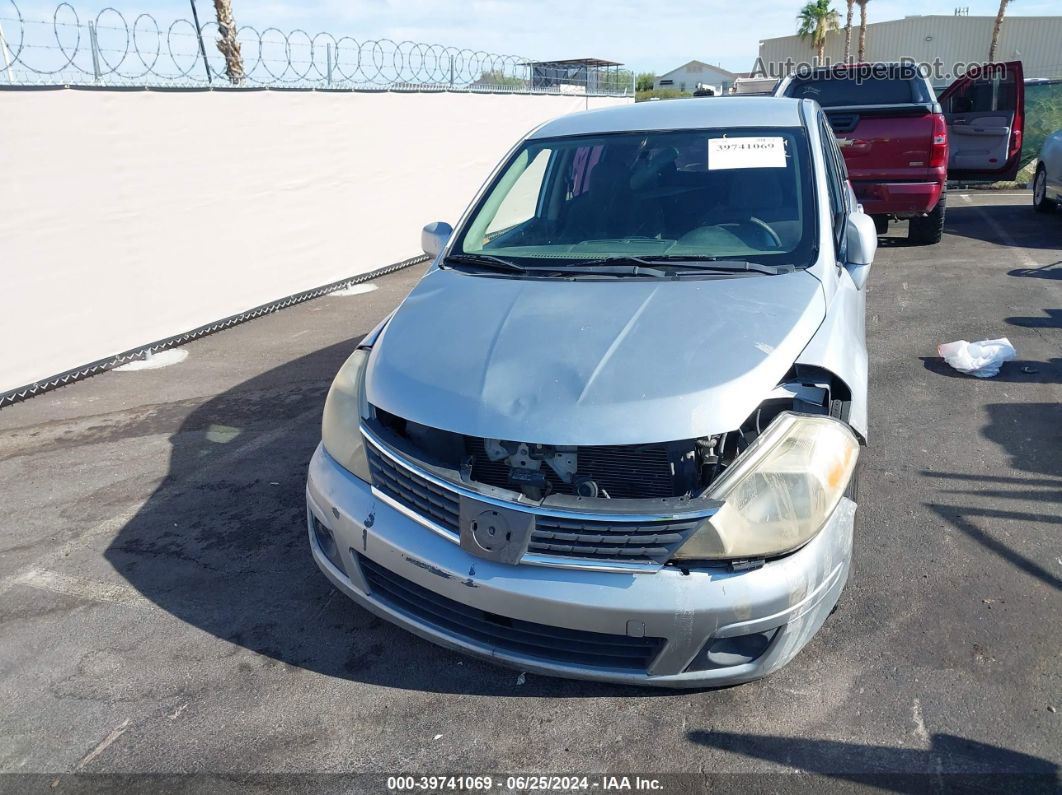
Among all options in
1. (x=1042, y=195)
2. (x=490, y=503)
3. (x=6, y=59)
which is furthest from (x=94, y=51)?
(x=1042, y=195)

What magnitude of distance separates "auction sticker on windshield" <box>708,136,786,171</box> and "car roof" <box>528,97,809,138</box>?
14 centimetres

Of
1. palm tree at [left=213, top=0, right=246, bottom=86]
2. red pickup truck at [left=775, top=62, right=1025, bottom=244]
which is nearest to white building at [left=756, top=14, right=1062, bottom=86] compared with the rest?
red pickup truck at [left=775, top=62, right=1025, bottom=244]

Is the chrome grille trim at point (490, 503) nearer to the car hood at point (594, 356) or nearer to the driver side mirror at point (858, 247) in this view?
the car hood at point (594, 356)

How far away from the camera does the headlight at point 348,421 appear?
9.98ft

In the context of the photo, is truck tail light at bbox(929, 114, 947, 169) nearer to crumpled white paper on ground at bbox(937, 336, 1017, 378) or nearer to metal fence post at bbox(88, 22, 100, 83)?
crumpled white paper on ground at bbox(937, 336, 1017, 378)

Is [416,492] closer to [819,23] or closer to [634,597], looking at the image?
[634,597]

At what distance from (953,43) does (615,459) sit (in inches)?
2249

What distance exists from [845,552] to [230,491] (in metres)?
3.24

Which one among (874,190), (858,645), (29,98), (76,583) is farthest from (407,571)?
(874,190)

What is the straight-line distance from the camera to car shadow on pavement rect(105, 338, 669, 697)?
3025 millimetres

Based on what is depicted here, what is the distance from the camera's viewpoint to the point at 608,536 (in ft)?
8.21

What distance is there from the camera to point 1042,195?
1168cm

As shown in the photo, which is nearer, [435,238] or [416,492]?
[416,492]

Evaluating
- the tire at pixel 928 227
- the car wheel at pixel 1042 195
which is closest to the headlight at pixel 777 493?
the tire at pixel 928 227
